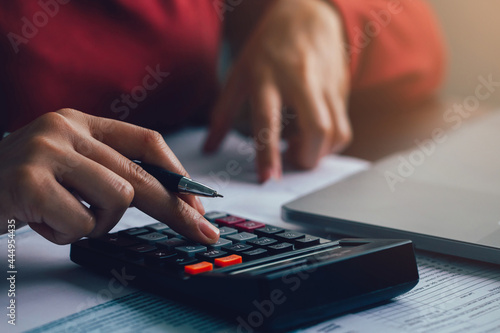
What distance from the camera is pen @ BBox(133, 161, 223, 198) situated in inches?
14.3

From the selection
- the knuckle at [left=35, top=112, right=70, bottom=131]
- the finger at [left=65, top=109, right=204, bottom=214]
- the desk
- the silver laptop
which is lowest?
the desk

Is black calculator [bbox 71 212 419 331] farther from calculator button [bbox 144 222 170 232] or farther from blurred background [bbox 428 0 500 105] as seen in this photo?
blurred background [bbox 428 0 500 105]

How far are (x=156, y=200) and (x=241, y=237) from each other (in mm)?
66

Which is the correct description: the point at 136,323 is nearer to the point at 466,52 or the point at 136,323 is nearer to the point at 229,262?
the point at 229,262

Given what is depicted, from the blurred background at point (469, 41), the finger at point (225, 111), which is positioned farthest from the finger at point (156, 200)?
the blurred background at point (469, 41)

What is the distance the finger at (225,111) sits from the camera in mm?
751

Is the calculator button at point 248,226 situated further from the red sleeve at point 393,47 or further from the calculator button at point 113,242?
the red sleeve at point 393,47

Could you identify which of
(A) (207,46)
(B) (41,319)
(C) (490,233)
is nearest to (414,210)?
(C) (490,233)

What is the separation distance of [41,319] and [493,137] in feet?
1.89

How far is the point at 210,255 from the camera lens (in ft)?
1.07

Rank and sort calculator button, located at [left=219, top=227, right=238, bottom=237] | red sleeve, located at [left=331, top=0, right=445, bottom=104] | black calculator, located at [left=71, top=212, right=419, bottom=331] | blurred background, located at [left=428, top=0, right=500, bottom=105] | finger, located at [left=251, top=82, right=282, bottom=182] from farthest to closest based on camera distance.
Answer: blurred background, located at [left=428, top=0, right=500, bottom=105], red sleeve, located at [left=331, top=0, right=445, bottom=104], finger, located at [left=251, top=82, right=282, bottom=182], calculator button, located at [left=219, top=227, right=238, bottom=237], black calculator, located at [left=71, top=212, right=419, bottom=331]

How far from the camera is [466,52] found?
1444 mm


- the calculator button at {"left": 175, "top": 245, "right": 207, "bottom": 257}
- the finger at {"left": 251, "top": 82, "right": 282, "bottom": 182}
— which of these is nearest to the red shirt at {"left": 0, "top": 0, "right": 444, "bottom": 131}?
the finger at {"left": 251, "top": 82, "right": 282, "bottom": 182}

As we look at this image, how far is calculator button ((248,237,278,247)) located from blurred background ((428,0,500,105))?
1233mm
